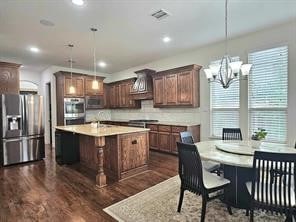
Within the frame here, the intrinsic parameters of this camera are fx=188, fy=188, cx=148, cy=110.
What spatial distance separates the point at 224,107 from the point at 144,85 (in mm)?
2756

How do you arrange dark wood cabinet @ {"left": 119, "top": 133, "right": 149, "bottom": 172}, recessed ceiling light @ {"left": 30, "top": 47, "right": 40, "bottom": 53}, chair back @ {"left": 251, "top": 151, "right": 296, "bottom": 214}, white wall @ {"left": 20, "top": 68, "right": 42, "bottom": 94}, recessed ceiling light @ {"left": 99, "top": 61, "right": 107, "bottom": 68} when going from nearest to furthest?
chair back @ {"left": 251, "top": 151, "right": 296, "bottom": 214} < dark wood cabinet @ {"left": 119, "top": 133, "right": 149, "bottom": 172} < recessed ceiling light @ {"left": 30, "top": 47, "right": 40, "bottom": 53} < recessed ceiling light @ {"left": 99, "top": 61, "right": 107, "bottom": 68} < white wall @ {"left": 20, "top": 68, "right": 42, "bottom": 94}

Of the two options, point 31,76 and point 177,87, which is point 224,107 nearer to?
point 177,87

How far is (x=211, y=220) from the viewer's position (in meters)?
2.22

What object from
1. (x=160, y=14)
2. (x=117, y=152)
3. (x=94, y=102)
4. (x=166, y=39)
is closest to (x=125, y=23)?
(x=160, y=14)

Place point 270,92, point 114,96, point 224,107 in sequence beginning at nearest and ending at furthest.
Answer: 1. point 270,92
2. point 224,107
3. point 114,96

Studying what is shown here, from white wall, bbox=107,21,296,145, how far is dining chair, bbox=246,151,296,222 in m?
2.69

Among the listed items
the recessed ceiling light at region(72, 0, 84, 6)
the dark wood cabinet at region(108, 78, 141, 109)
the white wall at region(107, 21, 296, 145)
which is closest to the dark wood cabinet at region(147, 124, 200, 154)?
the white wall at region(107, 21, 296, 145)

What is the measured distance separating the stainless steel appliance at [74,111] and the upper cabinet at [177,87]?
9.29ft

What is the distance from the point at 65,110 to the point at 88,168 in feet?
9.70

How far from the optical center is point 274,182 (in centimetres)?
174

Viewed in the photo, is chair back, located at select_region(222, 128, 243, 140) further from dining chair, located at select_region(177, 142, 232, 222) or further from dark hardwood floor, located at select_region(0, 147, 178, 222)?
dining chair, located at select_region(177, 142, 232, 222)

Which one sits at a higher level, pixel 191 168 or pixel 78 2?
pixel 78 2

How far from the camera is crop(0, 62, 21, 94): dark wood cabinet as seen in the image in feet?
17.0

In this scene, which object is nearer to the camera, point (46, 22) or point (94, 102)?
point (46, 22)
